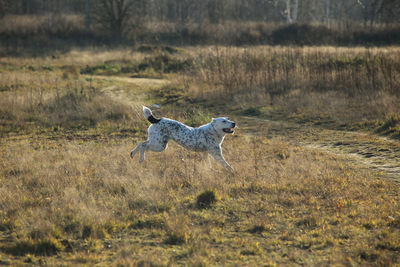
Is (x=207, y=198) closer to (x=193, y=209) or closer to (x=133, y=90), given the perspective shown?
(x=193, y=209)

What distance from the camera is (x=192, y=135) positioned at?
8742 mm

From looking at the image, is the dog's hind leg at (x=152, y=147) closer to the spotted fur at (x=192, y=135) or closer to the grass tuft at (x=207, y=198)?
the spotted fur at (x=192, y=135)

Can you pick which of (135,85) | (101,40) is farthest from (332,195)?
(101,40)

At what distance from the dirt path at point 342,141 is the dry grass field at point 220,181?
46mm

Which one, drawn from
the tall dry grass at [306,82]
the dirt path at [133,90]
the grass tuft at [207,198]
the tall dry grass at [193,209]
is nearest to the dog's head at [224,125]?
the tall dry grass at [193,209]

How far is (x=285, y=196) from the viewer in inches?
281

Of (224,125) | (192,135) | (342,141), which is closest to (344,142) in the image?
(342,141)

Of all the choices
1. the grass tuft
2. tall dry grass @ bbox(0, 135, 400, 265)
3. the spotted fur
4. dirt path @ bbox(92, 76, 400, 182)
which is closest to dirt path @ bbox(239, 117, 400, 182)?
dirt path @ bbox(92, 76, 400, 182)

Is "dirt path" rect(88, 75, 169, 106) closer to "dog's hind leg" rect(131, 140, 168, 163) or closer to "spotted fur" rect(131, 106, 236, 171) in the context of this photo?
"dog's hind leg" rect(131, 140, 168, 163)

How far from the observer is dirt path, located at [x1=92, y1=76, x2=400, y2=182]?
30.5 ft

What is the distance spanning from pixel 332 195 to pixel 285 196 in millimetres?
853

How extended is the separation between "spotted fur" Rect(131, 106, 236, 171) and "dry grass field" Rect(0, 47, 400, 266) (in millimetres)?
389

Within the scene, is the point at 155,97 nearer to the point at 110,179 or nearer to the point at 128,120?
the point at 128,120

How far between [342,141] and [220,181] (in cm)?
519
